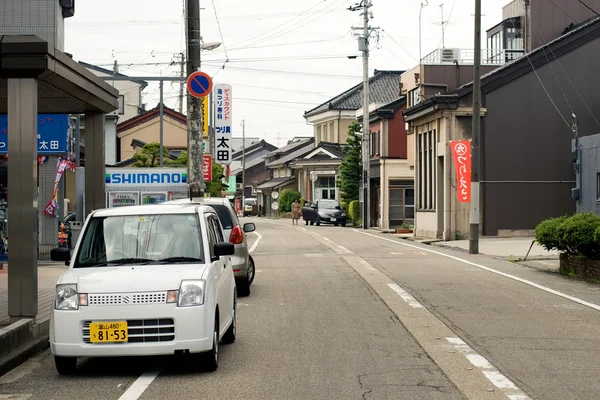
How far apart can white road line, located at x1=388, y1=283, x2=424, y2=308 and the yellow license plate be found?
21.5 ft

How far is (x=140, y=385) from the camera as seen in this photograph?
809 centimetres

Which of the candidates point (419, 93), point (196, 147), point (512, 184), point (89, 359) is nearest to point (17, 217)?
point (89, 359)

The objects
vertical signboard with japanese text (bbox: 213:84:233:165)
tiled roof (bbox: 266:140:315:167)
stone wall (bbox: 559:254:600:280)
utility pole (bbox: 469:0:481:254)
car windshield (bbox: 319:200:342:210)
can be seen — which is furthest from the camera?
tiled roof (bbox: 266:140:315:167)

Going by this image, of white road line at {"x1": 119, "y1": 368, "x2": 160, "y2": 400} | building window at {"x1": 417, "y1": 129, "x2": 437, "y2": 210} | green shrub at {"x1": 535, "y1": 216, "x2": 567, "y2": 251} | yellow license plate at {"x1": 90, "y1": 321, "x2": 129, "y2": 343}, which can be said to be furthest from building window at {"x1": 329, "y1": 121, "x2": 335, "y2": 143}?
yellow license plate at {"x1": 90, "y1": 321, "x2": 129, "y2": 343}

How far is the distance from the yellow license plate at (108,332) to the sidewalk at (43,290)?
3.16 meters

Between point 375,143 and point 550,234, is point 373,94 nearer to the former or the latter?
point 375,143

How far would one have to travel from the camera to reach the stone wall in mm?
18250

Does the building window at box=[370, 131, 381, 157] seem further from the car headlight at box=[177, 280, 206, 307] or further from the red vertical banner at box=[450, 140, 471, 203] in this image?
the car headlight at box=[177, 280, 206, 307]

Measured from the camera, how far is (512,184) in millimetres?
36438

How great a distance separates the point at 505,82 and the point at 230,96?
12582mm

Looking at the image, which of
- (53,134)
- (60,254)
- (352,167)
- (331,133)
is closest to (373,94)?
(331,133)

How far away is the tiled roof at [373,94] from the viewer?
2687 inches

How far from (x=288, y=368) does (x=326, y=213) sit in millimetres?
49303

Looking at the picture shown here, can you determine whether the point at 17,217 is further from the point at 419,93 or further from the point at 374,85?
the point at 374,85
